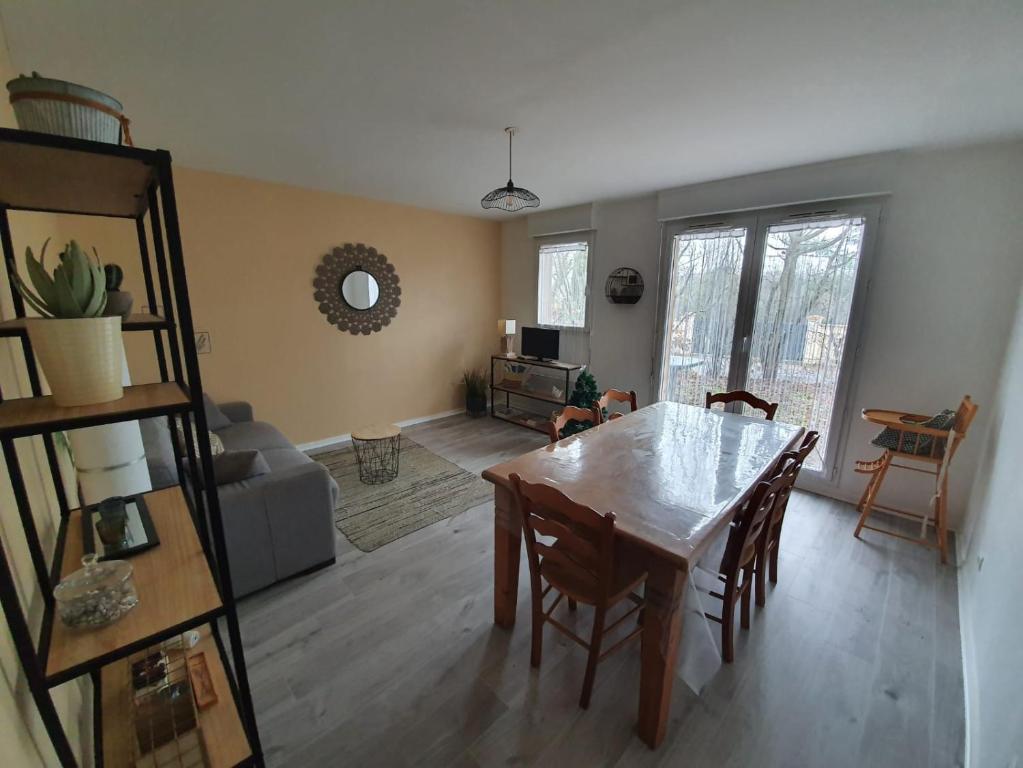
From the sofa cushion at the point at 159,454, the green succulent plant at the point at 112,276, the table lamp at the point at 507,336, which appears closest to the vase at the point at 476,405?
the table lamp at the point at 507,336

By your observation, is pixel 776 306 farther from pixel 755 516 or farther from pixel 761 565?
pixel 755 516

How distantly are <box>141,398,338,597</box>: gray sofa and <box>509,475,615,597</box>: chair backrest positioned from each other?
131 cm

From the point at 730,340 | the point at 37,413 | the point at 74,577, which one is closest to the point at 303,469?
the point at 74,577

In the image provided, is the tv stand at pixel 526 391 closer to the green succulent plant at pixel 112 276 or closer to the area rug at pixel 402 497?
the area rug at pixel 402 497

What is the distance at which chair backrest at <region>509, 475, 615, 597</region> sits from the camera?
132cm

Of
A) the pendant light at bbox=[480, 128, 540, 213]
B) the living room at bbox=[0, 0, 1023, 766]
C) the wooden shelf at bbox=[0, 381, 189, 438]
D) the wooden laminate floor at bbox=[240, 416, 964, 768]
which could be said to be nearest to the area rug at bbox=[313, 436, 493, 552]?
the living room at bbox=[0, 0, 1023, 766]

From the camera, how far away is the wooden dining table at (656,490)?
1344 mm

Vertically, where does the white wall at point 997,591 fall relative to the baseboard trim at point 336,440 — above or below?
above

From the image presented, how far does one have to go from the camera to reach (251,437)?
308cm

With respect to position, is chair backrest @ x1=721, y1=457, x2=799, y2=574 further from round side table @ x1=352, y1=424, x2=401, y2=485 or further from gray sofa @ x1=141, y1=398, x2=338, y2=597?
round side table @ x1=352, y1=424, x2=401, y2=485

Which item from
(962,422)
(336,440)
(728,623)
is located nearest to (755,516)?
(728,623)

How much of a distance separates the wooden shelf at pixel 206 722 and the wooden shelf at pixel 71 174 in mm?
1371

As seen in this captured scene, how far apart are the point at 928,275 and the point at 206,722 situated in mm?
4261

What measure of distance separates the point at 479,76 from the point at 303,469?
214 centimetres
